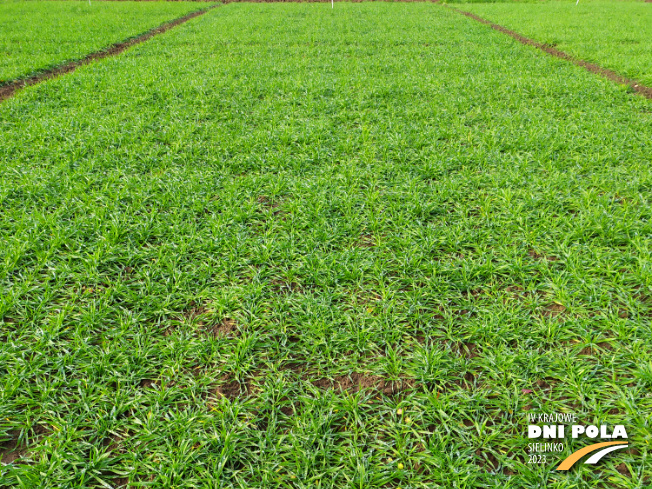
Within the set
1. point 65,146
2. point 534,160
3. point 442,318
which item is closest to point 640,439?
point 442,318

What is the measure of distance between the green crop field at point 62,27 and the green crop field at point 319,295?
4.41m

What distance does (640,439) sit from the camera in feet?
6.37

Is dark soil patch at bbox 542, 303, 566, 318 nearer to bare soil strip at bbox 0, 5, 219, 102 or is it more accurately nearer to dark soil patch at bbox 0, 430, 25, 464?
dark soil patch at bbox 0, 430, 25, 464

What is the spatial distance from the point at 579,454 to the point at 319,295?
174 centimetres

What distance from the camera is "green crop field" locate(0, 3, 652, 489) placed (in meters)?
1.94

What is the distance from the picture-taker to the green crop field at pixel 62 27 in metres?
9.11

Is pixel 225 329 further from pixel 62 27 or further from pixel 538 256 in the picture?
pixel 62 27

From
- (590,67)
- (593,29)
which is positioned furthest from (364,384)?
(593,29)

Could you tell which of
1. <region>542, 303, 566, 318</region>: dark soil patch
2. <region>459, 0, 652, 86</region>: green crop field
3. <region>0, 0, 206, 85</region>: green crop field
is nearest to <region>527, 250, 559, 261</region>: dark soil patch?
<region>542, 303, 566, 318</region>: dark soil patch

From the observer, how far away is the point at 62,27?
504 inches

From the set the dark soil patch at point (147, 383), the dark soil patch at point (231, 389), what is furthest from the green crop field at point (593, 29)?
the dark soil patch at point (147, 383)

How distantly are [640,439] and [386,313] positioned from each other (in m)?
1.46

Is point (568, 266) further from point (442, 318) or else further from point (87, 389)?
point (87, 389)

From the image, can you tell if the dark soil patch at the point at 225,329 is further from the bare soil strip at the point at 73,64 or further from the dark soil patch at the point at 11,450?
the bare soil strip at the point at 73,64
